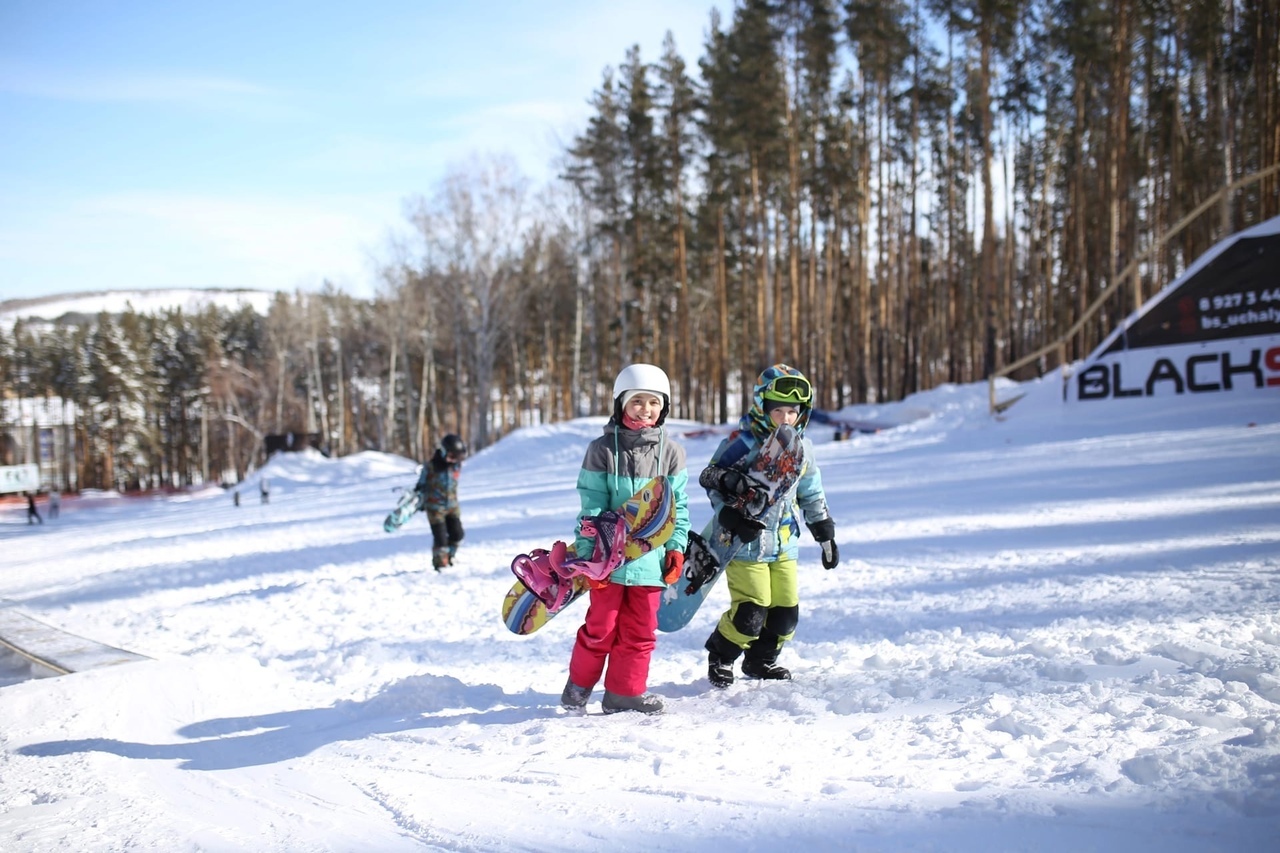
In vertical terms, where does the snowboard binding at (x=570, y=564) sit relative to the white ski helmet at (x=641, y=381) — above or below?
below

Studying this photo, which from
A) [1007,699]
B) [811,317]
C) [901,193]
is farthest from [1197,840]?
[901,193]

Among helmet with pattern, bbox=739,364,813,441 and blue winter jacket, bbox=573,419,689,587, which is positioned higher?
helmet with pattern, bbox=739,364,813,441

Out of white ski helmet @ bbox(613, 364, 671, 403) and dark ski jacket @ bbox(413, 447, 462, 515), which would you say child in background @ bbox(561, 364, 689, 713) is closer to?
white ski helmet @ bbox(613, 364, 671, 403)

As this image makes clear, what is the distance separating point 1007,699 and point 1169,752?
74 centimetres

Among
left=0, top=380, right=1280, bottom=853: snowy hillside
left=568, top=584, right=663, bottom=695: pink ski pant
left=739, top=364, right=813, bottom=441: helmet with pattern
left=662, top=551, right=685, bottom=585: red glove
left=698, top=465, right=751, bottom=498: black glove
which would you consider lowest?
left=0, top=380, right=1280, bottom=853: snowy hillside

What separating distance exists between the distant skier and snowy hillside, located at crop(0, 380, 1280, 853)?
317 mm

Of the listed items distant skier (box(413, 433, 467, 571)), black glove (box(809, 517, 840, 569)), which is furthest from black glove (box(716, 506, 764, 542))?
distant skier (box(413, 433, 467, 571))

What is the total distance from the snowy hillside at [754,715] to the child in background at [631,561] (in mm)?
185

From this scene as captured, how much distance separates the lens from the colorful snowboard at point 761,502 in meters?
3.82

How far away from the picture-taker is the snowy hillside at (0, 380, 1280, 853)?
2.69 meters

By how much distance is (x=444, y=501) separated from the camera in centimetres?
875

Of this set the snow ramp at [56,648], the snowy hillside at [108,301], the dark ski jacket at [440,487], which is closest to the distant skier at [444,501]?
the dark ski jacket at [440,487]

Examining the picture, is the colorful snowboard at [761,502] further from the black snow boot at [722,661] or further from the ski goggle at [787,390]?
the black snow boot at [722,661]

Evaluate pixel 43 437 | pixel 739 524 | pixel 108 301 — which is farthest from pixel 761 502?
pixel 108 301
